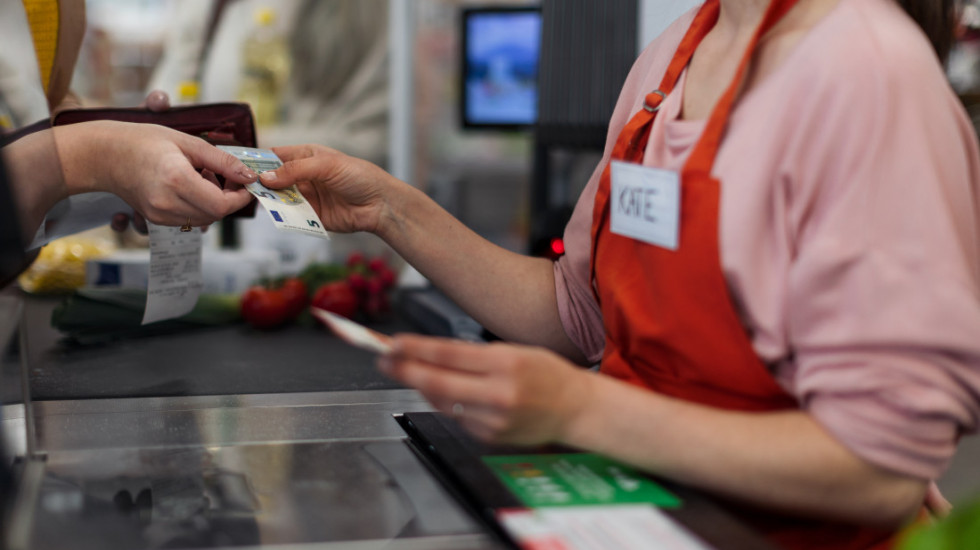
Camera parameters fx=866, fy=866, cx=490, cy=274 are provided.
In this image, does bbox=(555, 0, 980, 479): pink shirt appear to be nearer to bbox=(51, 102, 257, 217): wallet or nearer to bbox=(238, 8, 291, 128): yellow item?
bbox=(51, 102, 257, 217): wallet

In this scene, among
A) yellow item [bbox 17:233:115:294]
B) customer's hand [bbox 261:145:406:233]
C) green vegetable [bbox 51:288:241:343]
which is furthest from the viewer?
yellow item [bbox 17:233:115:294]

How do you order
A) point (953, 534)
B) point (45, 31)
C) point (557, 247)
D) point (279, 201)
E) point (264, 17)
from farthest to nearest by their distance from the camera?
point (264, 17), point (557, 247), point (45, 31), point (279, 201), point (953, 534)

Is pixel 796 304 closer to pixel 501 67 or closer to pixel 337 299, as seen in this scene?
pixel 337 299

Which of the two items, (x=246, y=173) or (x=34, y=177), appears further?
(x=246, y=173)

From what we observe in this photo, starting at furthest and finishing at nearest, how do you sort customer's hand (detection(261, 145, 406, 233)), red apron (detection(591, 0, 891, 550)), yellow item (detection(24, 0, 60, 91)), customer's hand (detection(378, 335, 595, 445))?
yellow item (detection(24, 0, 60, 91)), customer's hand (detection(261, 145, 406, 233)), red apron (detection(591, 0, 891, 550)), customer's hand (detection(378, 335, 595, 445))

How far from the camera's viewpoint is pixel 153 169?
993 millimetres

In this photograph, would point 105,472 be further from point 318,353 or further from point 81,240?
point 81,240

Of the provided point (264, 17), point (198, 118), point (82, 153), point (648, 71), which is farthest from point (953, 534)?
point (264, 17)

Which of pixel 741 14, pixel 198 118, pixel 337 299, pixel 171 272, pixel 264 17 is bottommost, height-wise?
pixel 337 299

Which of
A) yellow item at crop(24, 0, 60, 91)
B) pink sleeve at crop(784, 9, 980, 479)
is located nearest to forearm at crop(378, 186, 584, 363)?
pink sleeve at crop(784, 9, 980, 479)

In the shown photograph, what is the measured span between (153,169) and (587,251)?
1.75 feet

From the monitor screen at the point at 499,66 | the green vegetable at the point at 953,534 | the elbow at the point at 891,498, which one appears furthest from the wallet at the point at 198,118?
the monitor screen at the point at 499,66

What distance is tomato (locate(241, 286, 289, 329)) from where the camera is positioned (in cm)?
161

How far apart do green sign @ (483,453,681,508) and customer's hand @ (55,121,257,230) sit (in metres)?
0.47
